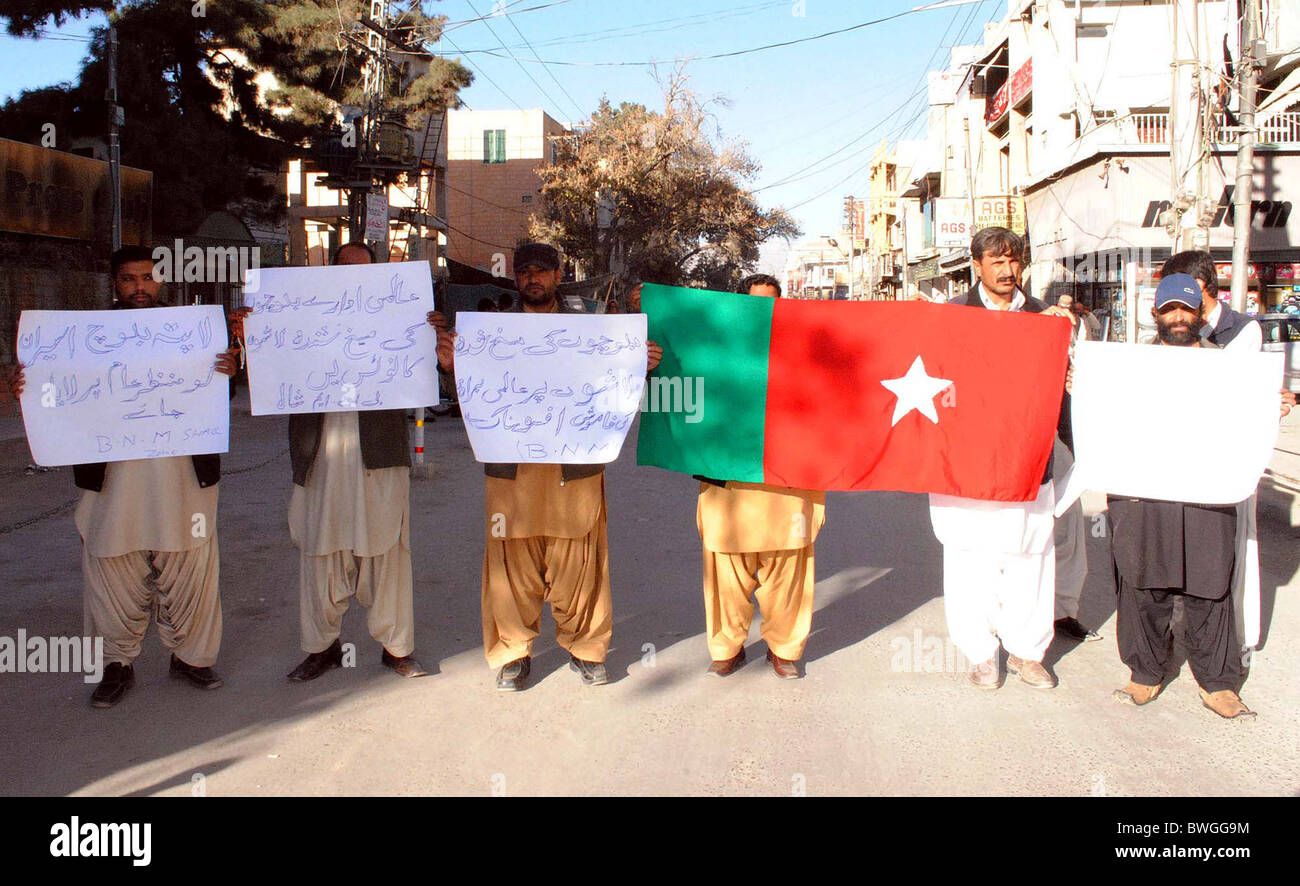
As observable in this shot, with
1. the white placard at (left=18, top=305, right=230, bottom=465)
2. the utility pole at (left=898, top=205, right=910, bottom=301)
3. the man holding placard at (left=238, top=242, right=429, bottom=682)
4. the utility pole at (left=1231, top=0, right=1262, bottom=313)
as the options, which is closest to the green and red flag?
the man holding placard at (left=238, top=242, right=429, bottom=682)

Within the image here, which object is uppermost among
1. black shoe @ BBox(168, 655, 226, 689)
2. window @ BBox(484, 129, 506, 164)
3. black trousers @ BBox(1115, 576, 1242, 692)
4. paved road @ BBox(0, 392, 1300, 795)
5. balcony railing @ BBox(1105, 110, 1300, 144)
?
window @ BBox(484, 129, 506, 164)

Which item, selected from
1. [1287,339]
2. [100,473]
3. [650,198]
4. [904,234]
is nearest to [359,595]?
[100,473]

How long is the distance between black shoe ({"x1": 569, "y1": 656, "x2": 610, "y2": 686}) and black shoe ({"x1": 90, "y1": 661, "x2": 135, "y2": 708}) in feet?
6.49

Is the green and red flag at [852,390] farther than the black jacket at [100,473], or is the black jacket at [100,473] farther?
the green and red flag at [852,390]

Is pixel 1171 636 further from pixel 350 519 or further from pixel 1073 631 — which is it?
pixel 350 519

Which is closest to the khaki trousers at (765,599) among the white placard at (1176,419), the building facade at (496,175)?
the white placard at (1176,419)

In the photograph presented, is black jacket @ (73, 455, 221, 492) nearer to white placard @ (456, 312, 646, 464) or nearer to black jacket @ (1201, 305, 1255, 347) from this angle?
white placard @ (456, 312, 646, 464)

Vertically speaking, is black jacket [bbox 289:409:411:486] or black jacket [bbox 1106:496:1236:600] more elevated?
black jacket [bbox 289:409:411:486]

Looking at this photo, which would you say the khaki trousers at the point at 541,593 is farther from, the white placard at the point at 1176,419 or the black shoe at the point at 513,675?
the white placard at the point at 1176,419

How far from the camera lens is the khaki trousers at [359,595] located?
4836 mm

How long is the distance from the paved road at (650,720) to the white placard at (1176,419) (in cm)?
96

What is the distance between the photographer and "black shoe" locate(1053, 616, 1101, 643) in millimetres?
5559

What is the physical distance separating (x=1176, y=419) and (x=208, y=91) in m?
24.0

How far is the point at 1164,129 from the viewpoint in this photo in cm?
2506
